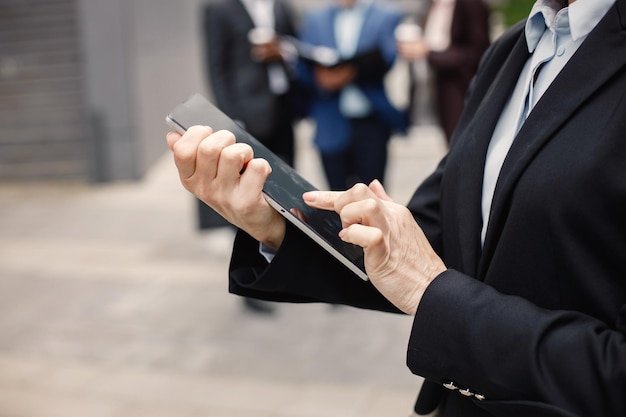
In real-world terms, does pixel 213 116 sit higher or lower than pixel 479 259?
higher

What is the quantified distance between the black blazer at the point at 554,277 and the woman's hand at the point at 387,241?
0.14 ft

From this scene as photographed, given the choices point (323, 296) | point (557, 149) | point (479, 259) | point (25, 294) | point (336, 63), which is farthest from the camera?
point (25, 294)

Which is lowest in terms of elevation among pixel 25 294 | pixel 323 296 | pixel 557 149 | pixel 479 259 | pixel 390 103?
pixel 25 294

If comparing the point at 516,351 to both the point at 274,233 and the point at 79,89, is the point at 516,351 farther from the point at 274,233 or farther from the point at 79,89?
the point at 79,89

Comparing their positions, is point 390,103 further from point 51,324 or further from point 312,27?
point 51,324

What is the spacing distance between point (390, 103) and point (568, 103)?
379 cm

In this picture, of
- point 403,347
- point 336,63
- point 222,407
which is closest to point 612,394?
point 222,407

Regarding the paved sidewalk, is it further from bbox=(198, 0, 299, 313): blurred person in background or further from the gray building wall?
the gray building wall

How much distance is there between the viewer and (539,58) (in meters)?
1.38

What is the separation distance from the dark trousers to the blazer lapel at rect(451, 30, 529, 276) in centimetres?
349

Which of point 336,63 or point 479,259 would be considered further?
point 336,63

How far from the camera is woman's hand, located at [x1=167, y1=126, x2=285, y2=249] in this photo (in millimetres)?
1313

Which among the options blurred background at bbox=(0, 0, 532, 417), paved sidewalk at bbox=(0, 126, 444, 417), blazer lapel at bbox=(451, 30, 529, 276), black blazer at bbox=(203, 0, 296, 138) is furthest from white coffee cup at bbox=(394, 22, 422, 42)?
blazer lapel at bbox=(451, 30, 529, 276)

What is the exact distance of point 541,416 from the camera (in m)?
1.13
